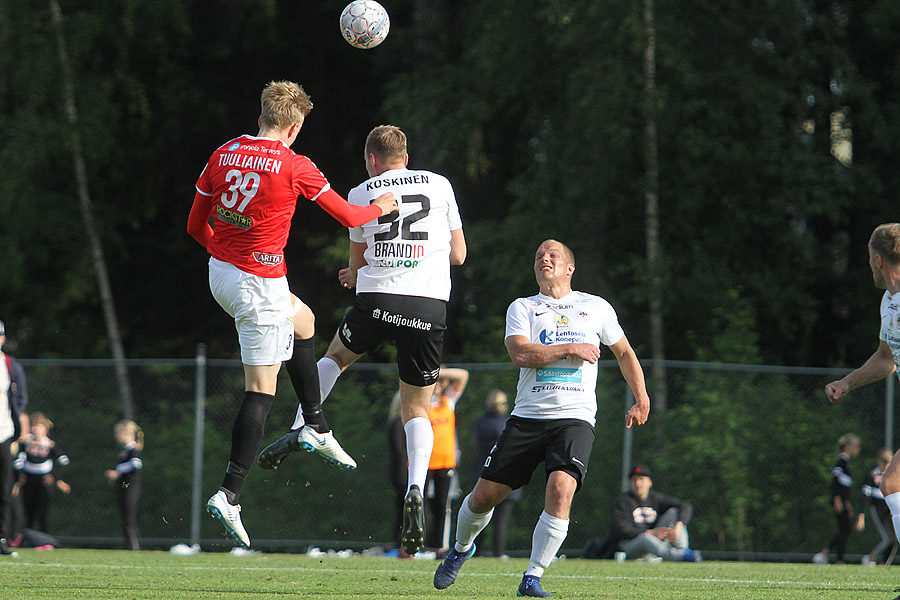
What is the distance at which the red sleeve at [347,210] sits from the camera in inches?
248

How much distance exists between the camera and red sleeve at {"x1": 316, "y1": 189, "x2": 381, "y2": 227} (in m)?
6.30

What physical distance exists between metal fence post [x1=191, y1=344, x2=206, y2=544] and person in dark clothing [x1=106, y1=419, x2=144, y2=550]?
28.2 inches

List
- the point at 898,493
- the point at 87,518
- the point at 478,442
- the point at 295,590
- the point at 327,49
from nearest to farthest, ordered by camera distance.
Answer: the point at 898,493 → the point at 295,590 → the point at 478,442 → the point at 87,518 → the point at 327,49

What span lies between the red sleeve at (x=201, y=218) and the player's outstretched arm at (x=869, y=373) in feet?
12.5

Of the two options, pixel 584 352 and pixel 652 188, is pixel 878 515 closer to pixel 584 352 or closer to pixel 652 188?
pixel 652 188

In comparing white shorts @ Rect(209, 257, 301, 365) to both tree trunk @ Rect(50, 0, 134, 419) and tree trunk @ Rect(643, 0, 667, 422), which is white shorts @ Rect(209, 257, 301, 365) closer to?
tree trunk @ Rect(643, 0, 667, 422)

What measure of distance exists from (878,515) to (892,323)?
791 cm

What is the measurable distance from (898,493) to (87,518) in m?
12.1

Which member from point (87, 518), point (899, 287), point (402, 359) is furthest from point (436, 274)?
point (87, 518)

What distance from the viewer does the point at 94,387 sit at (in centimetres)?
1627

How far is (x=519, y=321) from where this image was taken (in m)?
7.07

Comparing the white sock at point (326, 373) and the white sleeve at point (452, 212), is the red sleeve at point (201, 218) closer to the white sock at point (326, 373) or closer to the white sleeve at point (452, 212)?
the white sock at point (326, 373)

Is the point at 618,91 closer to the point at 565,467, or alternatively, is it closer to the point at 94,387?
the point at 94,387

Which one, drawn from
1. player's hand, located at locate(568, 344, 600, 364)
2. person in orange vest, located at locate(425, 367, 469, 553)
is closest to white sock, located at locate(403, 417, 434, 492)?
player's hand, located at locate(568, 344, 600, 364)
